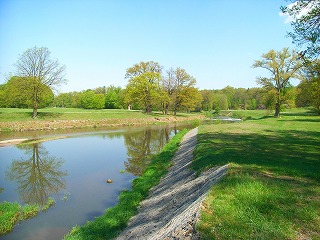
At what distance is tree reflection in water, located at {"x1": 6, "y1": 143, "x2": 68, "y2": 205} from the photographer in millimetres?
14358

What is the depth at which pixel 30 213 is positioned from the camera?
11.7 metres

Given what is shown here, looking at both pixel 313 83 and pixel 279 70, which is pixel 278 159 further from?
pixel 279 70

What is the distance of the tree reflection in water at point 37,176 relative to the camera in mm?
14358

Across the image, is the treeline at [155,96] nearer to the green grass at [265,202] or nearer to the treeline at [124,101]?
the treeline at [124,101]

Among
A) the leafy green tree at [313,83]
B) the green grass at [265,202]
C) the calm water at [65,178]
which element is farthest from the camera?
the leafy green tree at [313,83]

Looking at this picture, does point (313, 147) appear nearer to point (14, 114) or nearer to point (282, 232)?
point (282, 232)

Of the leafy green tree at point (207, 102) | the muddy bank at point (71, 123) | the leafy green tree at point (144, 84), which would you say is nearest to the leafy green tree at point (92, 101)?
the leafy green tree at point (144, 84)

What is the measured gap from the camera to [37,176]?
17.9 metres

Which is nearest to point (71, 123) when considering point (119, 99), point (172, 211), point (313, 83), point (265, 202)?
point (313, 83)

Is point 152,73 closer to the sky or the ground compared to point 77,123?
closer to the sky

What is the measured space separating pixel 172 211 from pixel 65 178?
11030 mm

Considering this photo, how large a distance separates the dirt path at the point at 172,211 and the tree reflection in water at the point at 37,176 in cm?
632

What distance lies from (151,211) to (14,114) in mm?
46980

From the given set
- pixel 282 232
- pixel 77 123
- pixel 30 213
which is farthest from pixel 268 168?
pixel 77 123
